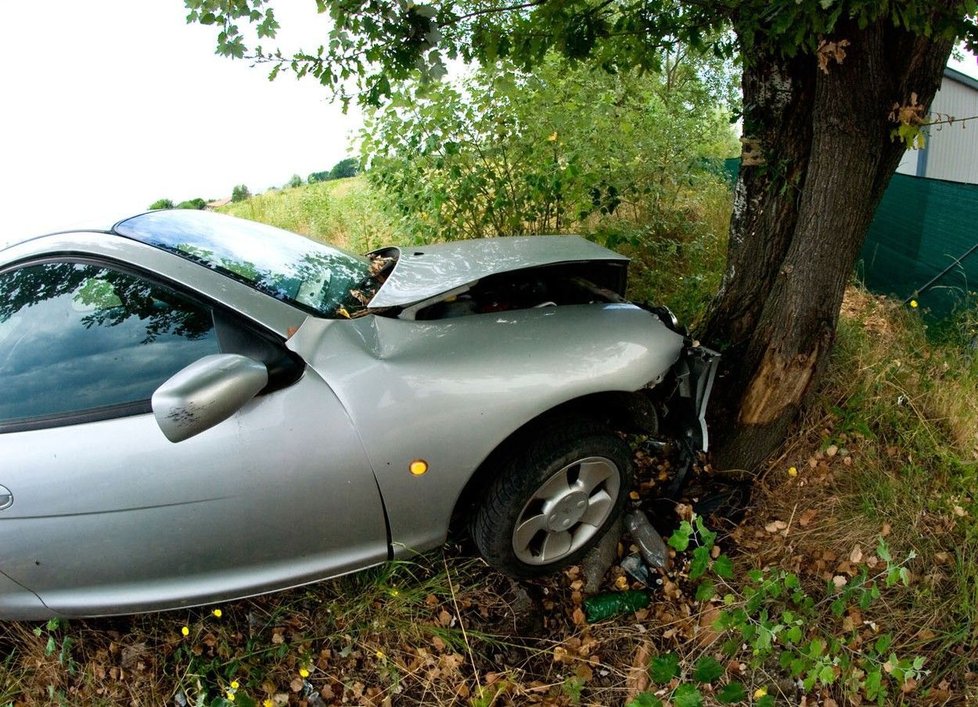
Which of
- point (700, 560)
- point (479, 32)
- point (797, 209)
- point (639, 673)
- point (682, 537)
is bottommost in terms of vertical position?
point (639, 673)

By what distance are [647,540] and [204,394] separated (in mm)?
1763

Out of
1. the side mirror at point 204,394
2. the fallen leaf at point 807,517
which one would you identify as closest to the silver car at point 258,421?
the side mirror at point 204,394

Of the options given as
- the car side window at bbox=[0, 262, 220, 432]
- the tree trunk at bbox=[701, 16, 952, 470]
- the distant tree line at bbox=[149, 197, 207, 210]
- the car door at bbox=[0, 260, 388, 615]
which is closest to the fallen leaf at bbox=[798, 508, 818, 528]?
the tree trunk at bbox=[701, 16, 952, 470]

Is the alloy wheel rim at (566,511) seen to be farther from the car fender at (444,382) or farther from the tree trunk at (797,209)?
the tree trunk at (797,209)

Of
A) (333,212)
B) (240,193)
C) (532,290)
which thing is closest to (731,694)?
(532,290)

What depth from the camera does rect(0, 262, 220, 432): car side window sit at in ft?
6.21

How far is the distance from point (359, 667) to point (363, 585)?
284 millimetres

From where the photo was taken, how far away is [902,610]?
2.17m

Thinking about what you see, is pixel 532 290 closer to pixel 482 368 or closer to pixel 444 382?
pixel 482 368

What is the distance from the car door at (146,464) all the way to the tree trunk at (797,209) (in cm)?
172

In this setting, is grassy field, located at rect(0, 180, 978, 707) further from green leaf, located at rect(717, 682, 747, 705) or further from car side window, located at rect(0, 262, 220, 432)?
car side window, located at rect(0, 262, 220, 432)

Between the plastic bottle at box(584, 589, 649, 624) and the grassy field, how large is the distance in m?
0.03

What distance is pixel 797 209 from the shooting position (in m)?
2.67

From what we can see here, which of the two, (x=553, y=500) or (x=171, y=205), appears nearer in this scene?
(x=553, y=500)
